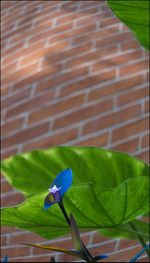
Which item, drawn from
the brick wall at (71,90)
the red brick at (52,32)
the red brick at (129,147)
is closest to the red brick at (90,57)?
the brick wall at (71,90)

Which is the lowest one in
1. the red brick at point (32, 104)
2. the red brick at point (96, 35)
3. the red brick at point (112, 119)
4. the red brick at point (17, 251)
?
the red brick at point (17, 251)

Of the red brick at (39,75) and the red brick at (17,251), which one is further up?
the red brick at (39,75)

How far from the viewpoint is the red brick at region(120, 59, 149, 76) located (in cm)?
209

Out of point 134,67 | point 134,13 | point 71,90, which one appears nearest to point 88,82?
point 71,90

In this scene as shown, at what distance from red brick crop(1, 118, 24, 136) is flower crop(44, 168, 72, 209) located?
58.1 inches

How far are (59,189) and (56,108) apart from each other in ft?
4.87

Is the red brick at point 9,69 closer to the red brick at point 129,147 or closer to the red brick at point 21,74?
the red brick at point 21,74

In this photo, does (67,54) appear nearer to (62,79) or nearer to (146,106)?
(62,79)

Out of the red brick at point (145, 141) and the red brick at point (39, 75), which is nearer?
the red brick at point (145, 141)

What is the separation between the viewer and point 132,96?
1.99 metres

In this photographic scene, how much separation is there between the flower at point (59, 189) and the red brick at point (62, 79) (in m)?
1.56

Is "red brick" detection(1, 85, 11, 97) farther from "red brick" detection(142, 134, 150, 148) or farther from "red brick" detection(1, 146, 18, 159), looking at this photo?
"red brick" detection(142, 134, 150, 148)

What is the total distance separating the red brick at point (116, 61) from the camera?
7.03 feet

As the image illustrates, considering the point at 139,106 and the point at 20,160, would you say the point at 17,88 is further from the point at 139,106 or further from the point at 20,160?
the point at 20,160
